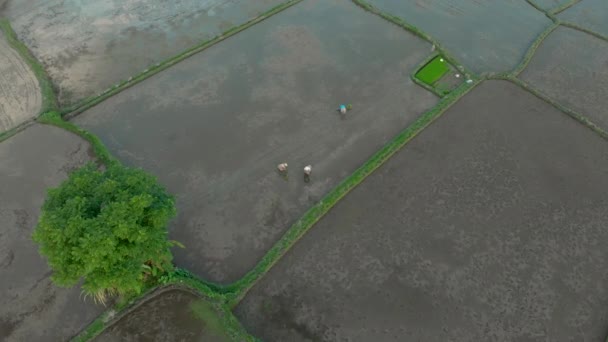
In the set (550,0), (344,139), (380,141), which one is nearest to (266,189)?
(344,139)

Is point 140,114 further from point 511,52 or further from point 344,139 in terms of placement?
point 511,52

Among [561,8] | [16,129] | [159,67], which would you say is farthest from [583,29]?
[16,129]

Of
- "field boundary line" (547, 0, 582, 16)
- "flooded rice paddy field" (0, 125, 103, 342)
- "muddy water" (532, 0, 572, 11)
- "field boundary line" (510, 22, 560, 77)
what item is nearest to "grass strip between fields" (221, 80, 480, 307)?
"field boundary line" (510, 22, 560, 77)

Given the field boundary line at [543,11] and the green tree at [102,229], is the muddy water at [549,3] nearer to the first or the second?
the field boundary line at [543,11]

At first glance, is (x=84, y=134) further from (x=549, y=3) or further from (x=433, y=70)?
(x=549, y=3)

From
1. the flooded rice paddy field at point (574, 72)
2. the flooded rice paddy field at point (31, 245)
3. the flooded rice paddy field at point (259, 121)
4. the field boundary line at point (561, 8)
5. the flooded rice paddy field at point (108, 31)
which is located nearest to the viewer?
the flooded rice paddy field at point (31, 245)

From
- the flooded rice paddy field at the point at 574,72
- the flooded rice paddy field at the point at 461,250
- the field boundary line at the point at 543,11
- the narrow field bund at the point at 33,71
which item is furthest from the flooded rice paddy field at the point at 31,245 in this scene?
the field boundary line at the point at 543,11
